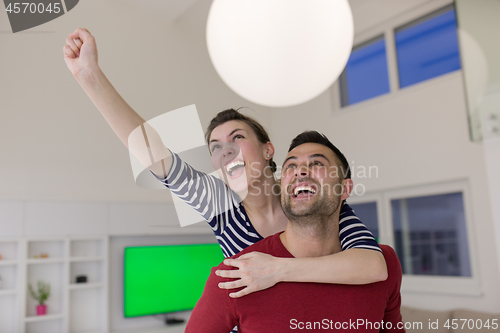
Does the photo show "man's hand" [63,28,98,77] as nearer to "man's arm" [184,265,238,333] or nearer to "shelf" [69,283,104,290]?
"man's arm" [184,265,238,333]

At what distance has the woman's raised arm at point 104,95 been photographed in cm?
104

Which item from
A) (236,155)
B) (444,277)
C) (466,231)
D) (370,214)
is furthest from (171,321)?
(236,155)

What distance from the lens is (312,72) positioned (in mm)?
1292

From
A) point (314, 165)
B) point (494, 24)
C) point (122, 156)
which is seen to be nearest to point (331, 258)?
point (314, 165)

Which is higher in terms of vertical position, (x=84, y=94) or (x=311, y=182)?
(x=84, y=94)

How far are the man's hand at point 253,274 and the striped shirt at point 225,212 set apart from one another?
27cm

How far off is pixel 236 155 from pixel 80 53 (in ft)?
2.07

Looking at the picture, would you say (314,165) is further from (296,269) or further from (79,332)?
(79,332)

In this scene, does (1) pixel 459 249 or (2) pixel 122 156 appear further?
(2) pixel 122 156

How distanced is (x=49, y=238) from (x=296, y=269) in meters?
3.19

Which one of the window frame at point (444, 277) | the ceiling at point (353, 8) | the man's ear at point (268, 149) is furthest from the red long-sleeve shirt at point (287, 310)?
the ceiling at point (353, 8)

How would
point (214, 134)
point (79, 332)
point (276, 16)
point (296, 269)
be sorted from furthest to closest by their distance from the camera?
point (79, 332) < point (214, 134) < point (276, 16) < point (296, 269)

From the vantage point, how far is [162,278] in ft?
13.6

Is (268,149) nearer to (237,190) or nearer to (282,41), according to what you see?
(237,190)
